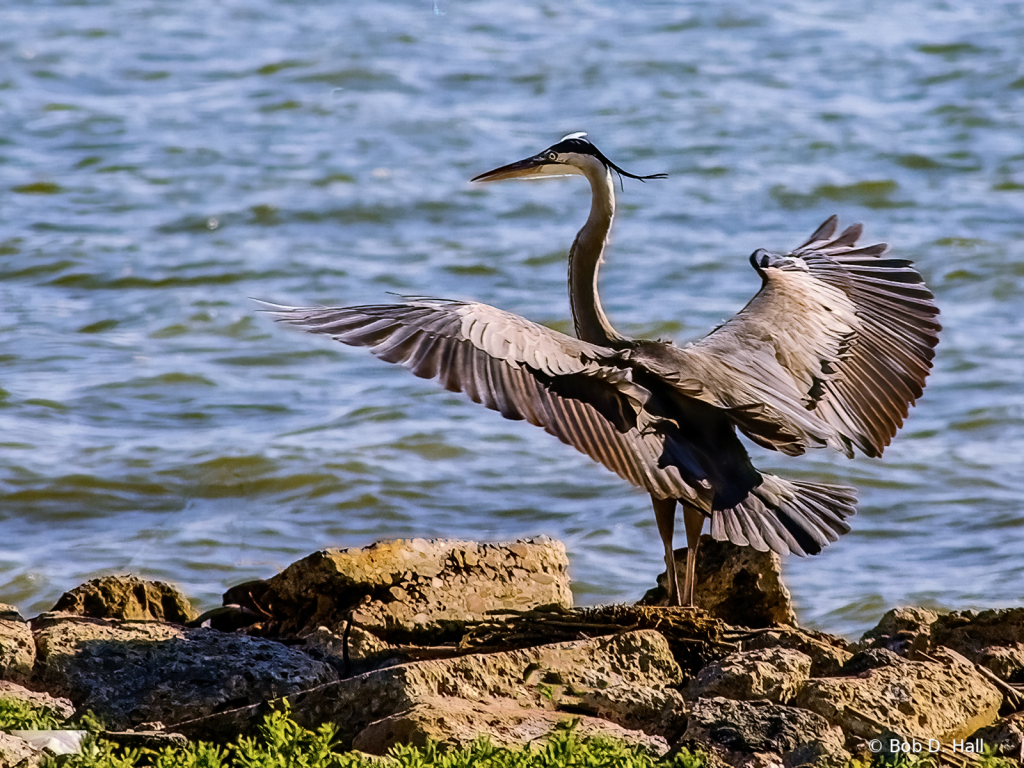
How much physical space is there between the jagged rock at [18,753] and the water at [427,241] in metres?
2.71

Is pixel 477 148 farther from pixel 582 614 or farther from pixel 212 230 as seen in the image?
pixel 582 614

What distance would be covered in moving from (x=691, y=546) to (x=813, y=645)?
0.55m

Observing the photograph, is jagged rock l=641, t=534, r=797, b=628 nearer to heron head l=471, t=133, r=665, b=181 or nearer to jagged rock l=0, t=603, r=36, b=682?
heron head l=471, t=133, r=665, b=181

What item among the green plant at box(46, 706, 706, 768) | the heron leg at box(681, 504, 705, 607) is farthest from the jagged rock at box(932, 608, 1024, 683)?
the green plant at box(46, 706, 706, 768)

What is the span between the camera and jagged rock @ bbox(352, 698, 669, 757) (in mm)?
3855

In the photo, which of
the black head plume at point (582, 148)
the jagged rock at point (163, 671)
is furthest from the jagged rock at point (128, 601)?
the black head plume at point (582, 148)

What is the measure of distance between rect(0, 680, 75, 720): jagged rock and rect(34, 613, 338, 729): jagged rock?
4cm

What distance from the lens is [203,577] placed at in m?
6.93

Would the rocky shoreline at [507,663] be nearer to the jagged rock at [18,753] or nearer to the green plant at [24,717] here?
the jagged rock at [18,753]

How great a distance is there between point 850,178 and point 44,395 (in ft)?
25.5

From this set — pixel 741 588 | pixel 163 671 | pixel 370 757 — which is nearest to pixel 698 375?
pixel 741 588

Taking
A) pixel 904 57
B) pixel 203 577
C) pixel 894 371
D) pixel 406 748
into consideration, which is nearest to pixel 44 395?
pixel 203 577

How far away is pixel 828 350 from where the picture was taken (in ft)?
18.2

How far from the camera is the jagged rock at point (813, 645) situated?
4.57 metres
